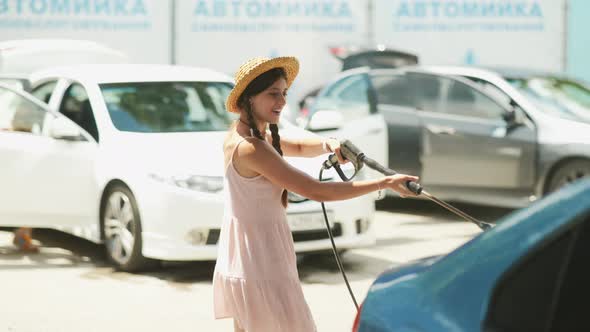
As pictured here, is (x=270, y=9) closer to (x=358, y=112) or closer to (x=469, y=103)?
(x=358, y=112)

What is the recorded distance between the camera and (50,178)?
27.1 ft

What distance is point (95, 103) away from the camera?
845 cm

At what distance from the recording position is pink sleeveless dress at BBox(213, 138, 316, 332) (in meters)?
3.90

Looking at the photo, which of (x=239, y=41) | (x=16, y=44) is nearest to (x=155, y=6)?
(x=239, y=41)

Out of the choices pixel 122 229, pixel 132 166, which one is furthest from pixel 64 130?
pixel 122 229

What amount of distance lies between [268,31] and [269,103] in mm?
12797

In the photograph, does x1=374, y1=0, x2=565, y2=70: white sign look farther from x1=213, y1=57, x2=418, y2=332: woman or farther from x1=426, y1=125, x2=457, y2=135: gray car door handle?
x1=213, y1=57, x2=418, y2=332: woman

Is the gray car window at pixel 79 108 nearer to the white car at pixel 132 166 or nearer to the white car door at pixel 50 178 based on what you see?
the white car at pixel 132 166

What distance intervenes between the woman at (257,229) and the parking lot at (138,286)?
2.34m

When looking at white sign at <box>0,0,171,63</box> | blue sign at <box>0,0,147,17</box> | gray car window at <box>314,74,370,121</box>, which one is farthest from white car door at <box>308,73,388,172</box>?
blue sign at <box>0,0,147,17</box>

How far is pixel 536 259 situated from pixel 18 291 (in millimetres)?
5668

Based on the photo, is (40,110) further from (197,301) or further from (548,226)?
(548,226)

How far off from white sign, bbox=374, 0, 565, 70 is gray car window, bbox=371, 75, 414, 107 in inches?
195

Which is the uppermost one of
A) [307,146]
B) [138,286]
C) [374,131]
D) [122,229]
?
[307,146]
